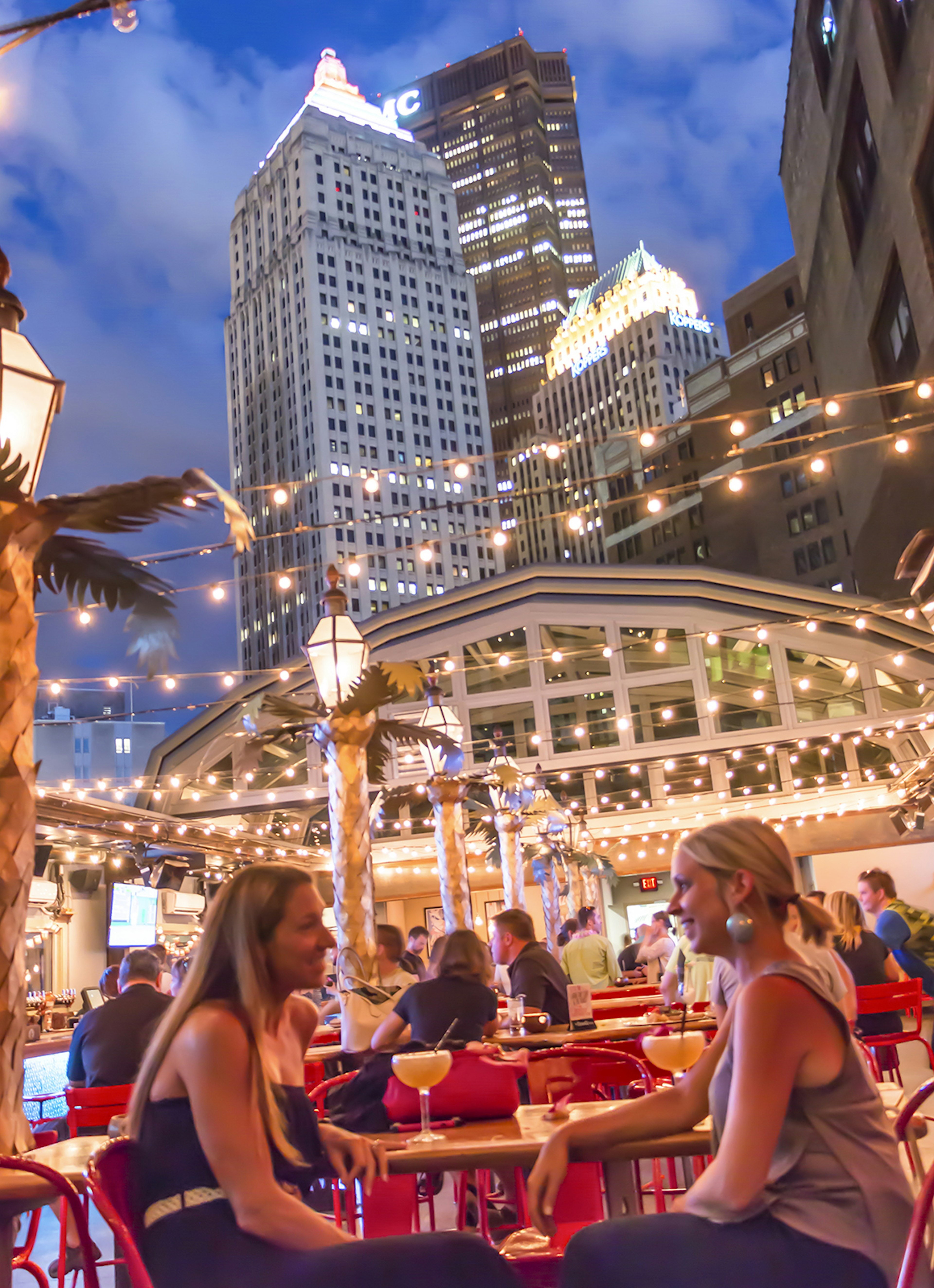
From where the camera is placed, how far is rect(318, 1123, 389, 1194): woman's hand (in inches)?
87.5

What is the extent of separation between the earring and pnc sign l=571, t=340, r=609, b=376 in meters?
102

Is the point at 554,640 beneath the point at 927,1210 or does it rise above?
above

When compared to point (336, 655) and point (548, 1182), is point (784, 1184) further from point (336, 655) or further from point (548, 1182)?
point (336, 655)

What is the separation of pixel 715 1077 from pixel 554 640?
85.8 feet

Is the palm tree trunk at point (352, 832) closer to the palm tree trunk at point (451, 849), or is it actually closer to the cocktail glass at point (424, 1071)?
the palm tree trunk at point (451, 849)

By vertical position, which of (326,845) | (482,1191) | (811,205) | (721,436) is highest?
(721,436)

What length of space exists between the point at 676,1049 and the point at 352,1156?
0.91 m

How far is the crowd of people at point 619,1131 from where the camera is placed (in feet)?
5.52

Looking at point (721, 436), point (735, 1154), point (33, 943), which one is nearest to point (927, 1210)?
point (735, 1154)

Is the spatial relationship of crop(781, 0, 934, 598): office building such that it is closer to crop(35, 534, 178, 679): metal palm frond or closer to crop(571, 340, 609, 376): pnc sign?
crop(35, 534, 178, 679): metal palm frond

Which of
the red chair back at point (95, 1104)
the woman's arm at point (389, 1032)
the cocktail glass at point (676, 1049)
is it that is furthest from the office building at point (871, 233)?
the red chair back at point (95, 1104)

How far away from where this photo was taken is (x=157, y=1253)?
5.82 ft

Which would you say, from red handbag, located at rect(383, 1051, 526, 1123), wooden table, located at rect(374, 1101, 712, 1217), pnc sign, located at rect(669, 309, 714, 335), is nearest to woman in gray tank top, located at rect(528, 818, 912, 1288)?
wooden table, located at rect(374, 1101, 712, 1217)

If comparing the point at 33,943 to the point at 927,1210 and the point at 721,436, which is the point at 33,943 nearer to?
the point at 927,1210
